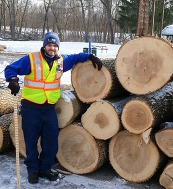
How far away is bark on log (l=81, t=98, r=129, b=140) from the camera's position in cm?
429

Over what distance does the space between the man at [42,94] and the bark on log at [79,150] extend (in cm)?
28

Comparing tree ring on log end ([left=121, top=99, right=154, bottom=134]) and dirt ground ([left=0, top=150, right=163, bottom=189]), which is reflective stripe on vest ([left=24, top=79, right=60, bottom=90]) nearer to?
tree ring on log end ([left=121, top=99, right=154, bottom=134])

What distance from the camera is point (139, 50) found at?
4051 mm

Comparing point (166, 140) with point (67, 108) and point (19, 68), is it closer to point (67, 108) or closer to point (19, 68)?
point (67, 108)

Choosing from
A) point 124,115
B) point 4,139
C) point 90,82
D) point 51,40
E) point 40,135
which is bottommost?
point 4,139

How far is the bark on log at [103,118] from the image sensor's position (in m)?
4.29

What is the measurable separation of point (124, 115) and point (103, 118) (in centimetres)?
31

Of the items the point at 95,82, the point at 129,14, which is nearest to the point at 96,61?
the point at 95,82

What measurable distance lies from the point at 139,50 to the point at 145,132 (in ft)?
3.23

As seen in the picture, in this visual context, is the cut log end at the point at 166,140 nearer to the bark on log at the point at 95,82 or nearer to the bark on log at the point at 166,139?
the bark on log at the point at 166,139

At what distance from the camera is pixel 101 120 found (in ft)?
14.4

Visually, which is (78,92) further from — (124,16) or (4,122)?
(124,16)

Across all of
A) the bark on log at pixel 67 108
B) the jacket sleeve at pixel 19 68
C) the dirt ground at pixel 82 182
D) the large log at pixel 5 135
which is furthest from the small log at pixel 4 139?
the jacket sleeve at pixel 19 68

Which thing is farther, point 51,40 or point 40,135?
point 40,135
